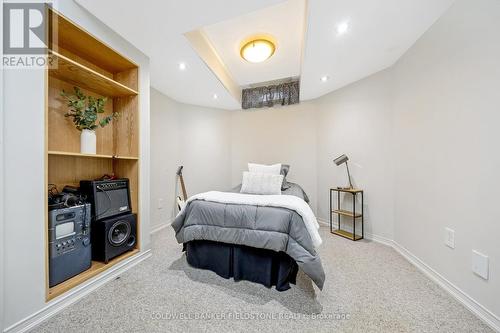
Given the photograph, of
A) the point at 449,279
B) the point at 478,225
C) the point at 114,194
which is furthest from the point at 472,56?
the point at 114,194

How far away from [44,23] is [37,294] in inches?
72.8

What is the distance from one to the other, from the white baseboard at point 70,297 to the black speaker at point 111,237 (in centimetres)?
12

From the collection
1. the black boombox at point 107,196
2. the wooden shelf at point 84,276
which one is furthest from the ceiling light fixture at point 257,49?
the wooden shelf at point 84,276

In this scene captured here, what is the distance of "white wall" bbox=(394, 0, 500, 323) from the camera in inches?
47.8

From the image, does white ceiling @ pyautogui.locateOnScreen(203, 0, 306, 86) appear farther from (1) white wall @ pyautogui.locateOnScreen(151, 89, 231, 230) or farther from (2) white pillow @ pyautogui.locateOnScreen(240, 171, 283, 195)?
(2) white pillow @ pyautogui.locateOnScreen(240, 171, 283, 195)

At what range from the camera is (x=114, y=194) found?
180 centimetres

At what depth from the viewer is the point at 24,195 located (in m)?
1.14

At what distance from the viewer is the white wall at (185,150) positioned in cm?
296

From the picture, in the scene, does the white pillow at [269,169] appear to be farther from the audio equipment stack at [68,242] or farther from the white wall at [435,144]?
the audio equipment stack at [68,242]

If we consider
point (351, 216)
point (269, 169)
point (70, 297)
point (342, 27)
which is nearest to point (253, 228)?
point (70, 297)

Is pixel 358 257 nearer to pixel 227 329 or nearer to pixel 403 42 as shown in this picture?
pixel 227 329

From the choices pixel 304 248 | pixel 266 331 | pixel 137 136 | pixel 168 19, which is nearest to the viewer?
pixel 266 331

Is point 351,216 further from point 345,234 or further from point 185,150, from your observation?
point 185,150

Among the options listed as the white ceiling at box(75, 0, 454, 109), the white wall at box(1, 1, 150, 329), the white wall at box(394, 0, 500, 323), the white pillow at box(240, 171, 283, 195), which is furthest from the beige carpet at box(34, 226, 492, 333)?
the white ceiling at box(75, 0, 454, 109)
